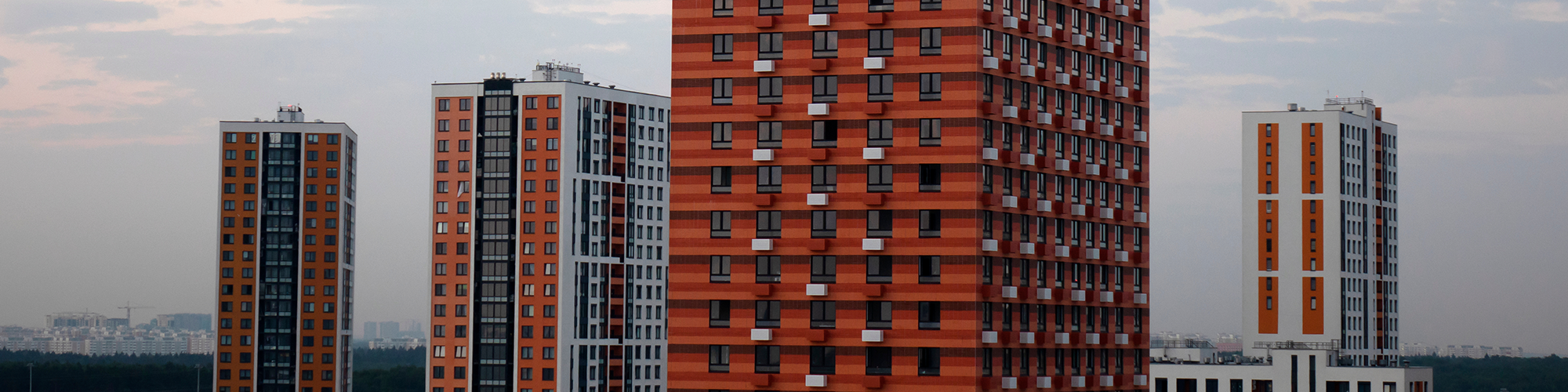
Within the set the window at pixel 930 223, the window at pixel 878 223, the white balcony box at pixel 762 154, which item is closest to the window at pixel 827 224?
the window at pixel 878 223

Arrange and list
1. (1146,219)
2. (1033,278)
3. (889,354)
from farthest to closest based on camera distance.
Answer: (1146,219), (1033,278), (889,354)

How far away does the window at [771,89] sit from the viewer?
90.6 meters

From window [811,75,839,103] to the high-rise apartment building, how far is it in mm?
90

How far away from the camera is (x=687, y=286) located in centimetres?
9019

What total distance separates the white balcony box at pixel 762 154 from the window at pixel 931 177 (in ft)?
25.6

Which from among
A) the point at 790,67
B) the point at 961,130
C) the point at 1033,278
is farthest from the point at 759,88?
the point at 1033,278

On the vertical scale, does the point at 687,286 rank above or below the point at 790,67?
below

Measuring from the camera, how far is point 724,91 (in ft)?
299

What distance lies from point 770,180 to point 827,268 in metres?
5.54

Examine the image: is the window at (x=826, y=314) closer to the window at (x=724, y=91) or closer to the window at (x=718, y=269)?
the window at (x=718, y=269)

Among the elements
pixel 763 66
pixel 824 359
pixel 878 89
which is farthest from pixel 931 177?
pixel 824 359

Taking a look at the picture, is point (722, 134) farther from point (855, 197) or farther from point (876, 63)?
point (876, 63)

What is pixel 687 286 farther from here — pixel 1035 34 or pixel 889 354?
pixel 1035 34

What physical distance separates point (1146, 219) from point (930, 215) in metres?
22.8
